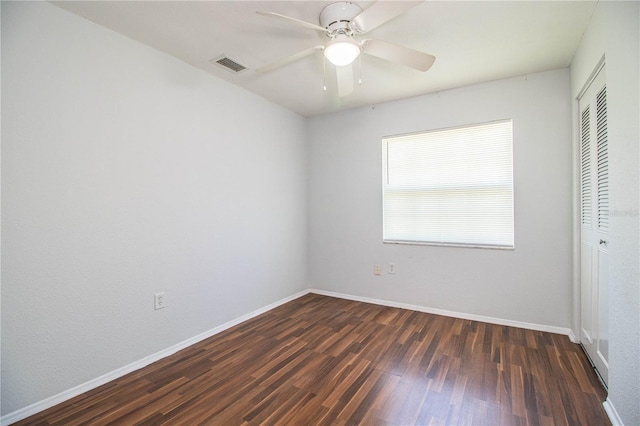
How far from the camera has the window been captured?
299 cm

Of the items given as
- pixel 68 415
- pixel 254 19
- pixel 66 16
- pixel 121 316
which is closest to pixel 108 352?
pixel 121 316

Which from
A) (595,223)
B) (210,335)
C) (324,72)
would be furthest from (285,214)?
(595,223)

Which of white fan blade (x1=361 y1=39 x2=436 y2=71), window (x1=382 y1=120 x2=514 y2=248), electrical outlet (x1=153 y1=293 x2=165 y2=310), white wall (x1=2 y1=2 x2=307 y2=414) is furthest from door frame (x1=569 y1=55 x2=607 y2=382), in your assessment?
electrical outlet (x1=153 y1=293 x2=165 y2=310)

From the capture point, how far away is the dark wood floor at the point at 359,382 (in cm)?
166

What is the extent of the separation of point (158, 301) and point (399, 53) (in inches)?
104

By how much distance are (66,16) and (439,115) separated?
11.0 ft

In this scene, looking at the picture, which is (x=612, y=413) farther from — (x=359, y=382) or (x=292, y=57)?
(x=292, y=57)

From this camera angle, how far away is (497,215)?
301cm

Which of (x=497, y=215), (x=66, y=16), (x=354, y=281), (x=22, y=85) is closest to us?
(x=22, y=85)

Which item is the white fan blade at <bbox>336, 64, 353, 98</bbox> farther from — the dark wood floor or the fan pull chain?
the dark wood floor

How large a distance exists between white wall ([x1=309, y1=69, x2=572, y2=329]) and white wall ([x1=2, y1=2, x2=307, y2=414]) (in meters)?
1.26

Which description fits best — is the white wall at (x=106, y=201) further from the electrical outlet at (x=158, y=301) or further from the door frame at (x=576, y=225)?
the door frame at (x=576, y=225)

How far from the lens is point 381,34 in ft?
6.93

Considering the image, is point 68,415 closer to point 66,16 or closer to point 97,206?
point 97,206
